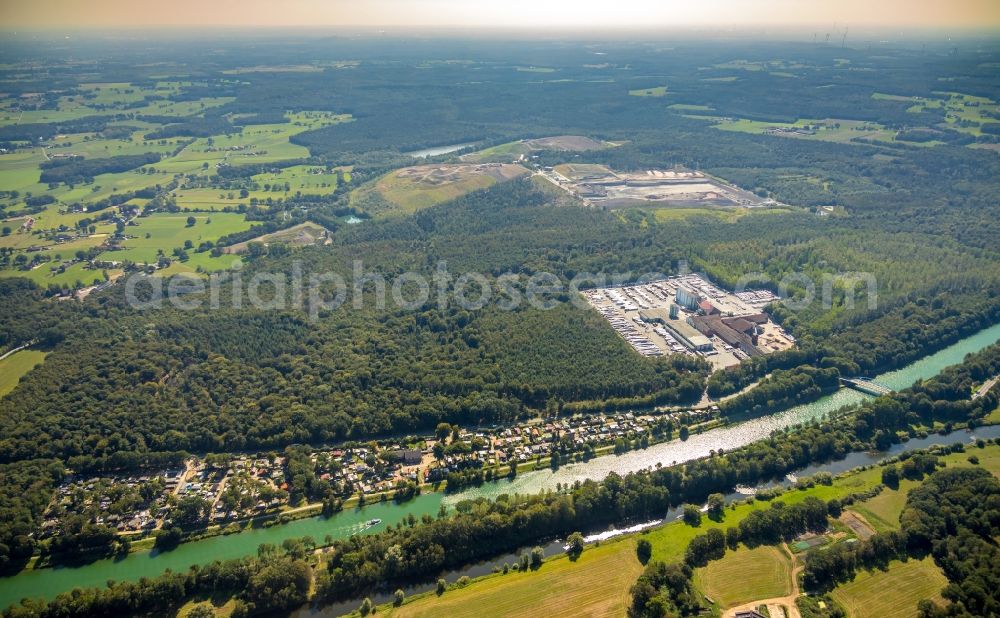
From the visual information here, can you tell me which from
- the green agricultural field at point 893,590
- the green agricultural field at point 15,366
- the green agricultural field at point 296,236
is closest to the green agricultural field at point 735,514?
the green agricultural field at point 893,590

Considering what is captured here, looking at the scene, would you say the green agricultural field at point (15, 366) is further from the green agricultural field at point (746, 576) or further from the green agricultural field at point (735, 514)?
the green agricultural field at point (746, 576)

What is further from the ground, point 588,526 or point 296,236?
point 296,236

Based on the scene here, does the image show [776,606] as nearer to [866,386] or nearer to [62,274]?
[866,386]

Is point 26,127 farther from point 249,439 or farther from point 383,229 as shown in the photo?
point 249,439

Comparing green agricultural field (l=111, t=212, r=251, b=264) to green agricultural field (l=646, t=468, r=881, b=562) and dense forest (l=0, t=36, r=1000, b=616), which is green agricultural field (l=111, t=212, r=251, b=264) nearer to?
dense forest (l=0, t=36, r=1000, b=616)

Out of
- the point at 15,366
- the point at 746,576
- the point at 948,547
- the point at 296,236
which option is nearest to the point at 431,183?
the point at 296,236

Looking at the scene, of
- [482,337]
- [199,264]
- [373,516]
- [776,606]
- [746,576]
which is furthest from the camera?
[199,264]
